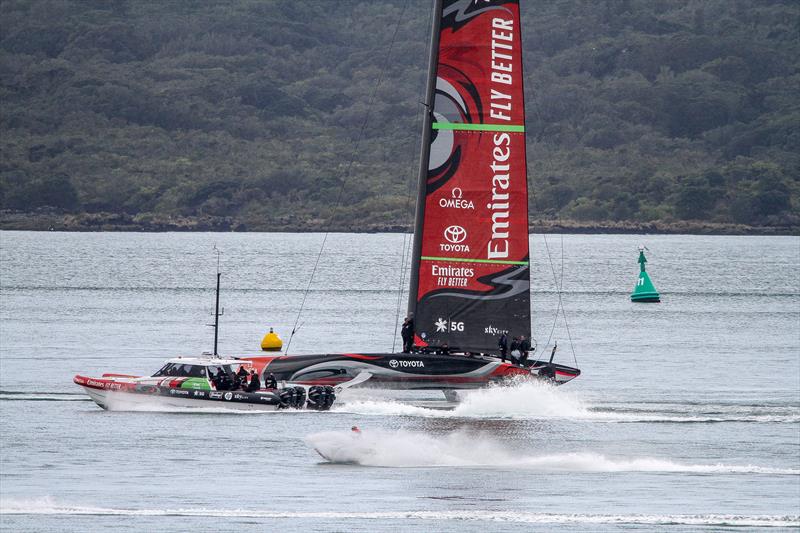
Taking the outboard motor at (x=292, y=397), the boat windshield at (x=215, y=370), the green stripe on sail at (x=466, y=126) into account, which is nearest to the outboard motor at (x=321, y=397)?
the outboard motor at (x=292, y=397)

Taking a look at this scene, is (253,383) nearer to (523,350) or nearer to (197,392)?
(197,392)

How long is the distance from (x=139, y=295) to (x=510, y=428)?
286 feet

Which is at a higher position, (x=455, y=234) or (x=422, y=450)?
(x=455, y=234)

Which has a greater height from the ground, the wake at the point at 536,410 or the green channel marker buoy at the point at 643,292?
the green channel marker buoy at the point at 643,292

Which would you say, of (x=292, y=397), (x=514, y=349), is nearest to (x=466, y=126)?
(x=514, y=349)

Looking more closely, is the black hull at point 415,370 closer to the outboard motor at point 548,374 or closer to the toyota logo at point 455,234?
the outboard motor at point 548,374

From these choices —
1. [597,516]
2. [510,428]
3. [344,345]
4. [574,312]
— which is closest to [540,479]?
[597,516]

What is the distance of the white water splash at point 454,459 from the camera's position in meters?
40.7

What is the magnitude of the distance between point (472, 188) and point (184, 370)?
10850mm

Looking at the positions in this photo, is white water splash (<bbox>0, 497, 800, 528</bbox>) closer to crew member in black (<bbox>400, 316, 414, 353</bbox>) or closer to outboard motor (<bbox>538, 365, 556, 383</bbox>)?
outboard motor (<bbox>538, 365, 556, 383</bbox>)

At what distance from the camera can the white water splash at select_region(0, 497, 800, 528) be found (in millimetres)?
33781

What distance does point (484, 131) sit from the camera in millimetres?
51219

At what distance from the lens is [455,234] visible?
51.4m

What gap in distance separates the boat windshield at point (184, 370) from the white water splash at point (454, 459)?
8.45m
